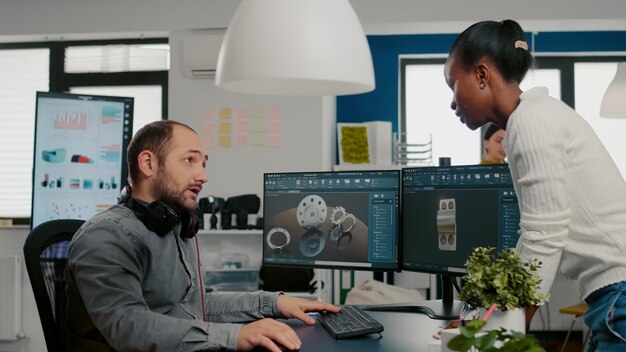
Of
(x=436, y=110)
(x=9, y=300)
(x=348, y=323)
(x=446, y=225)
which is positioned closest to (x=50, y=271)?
(x=348, y=323)

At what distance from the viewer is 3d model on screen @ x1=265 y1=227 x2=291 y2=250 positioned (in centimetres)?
254

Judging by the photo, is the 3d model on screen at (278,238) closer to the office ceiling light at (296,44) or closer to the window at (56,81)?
the office ceiling light at (296,44)

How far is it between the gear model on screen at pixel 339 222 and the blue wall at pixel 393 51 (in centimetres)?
404

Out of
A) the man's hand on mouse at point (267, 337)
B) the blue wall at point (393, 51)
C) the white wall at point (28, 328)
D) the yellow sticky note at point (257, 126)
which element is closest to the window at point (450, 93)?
the blue wall at point (393, 51)

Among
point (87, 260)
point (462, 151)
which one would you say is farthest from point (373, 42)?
point (87, 260)

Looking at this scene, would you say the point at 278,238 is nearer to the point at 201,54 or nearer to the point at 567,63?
the point at 201,54

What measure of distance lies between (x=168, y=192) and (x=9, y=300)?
13.4 ft

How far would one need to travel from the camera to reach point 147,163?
1.88 metres

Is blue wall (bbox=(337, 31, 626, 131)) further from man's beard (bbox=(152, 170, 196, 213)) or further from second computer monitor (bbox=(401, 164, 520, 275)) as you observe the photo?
man's beard (bbox=(152, 170, 196, 213))

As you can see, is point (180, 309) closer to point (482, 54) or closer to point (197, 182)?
point (197, 182)

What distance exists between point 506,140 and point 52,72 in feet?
16.9

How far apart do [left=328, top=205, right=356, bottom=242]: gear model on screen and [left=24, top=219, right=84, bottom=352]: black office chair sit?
85 centimetres

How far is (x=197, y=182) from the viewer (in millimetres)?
1901

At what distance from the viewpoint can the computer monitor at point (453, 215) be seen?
6.97ft
